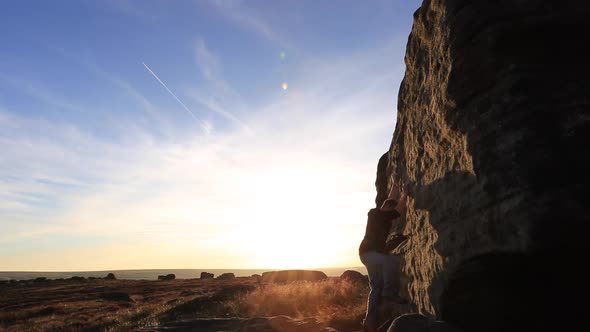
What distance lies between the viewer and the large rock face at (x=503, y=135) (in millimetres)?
4270

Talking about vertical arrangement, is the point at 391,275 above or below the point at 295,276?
below

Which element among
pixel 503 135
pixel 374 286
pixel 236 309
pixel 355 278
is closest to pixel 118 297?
pixel 355 278

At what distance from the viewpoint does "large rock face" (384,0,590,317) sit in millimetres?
4270

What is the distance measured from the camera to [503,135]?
192 inches

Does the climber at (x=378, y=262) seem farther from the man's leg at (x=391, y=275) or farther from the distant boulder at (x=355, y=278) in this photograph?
the distant boulder at (x=355, y=278)

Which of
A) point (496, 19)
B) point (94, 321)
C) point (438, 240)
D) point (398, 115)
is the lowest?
point (94, 321)

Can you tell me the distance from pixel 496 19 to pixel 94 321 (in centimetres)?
2610

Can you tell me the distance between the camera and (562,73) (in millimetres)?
4965

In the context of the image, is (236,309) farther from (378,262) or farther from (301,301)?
(378,262)

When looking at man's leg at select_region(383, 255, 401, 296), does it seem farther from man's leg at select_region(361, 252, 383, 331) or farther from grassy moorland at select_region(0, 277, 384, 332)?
grassy moorland at select_region(0, 277, 384, 332)

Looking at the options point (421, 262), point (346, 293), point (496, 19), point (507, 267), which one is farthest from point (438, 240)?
point (346, 293)

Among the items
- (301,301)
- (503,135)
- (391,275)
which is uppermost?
(503,135)

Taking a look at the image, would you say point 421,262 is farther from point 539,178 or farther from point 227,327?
point 227,327

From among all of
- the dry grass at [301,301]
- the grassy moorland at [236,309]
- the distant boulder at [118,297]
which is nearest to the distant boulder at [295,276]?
the distant boulder at [118,297]
